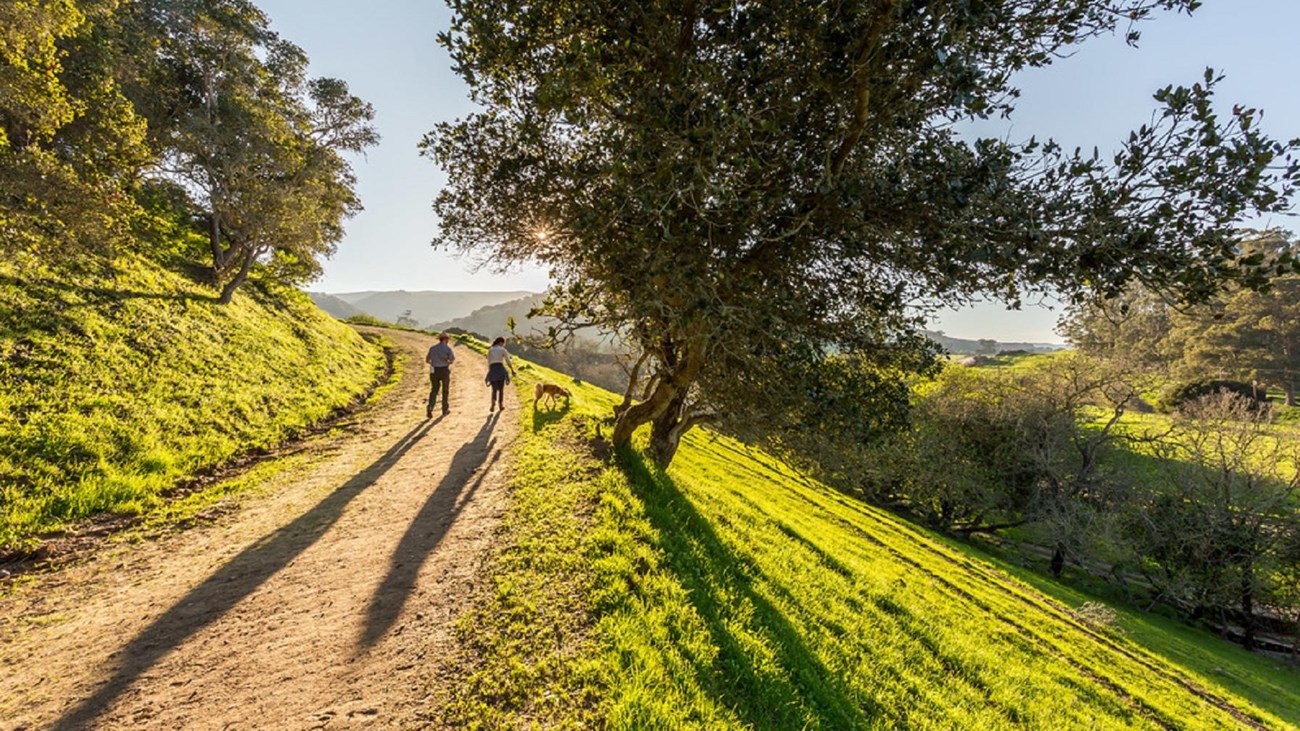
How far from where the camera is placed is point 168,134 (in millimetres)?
23250

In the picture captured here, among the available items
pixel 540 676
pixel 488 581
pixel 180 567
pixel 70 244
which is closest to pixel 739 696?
pixel 540 676

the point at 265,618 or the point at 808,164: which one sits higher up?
the point at 808,164

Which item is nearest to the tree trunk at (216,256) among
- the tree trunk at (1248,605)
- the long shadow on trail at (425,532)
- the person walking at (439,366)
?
the person walking at (439,366)

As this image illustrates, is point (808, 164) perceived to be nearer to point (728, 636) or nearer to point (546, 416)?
point (728, 636)

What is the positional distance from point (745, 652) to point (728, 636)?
11.4 inches

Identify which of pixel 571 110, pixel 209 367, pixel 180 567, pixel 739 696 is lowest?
pixel 180 567

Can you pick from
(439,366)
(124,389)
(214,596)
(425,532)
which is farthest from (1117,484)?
(124,389)

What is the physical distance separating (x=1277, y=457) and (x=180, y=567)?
5331 cm

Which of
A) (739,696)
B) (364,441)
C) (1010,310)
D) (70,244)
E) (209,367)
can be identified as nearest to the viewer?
(739,696)

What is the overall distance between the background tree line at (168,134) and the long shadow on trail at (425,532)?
1117 centimetres

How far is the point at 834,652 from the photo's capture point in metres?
7.69

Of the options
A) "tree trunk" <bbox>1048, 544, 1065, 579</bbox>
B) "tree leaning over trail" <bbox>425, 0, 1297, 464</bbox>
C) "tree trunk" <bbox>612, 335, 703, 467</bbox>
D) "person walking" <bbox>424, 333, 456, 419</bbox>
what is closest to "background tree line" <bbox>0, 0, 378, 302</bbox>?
"person walking" <bbox>424, 333, 456, 419</bbox>

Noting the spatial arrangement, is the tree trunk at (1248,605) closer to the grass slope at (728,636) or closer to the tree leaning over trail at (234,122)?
the grass slope at (728,636)

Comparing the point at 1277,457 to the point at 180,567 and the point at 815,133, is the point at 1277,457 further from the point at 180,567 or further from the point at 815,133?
the point at 180,567
